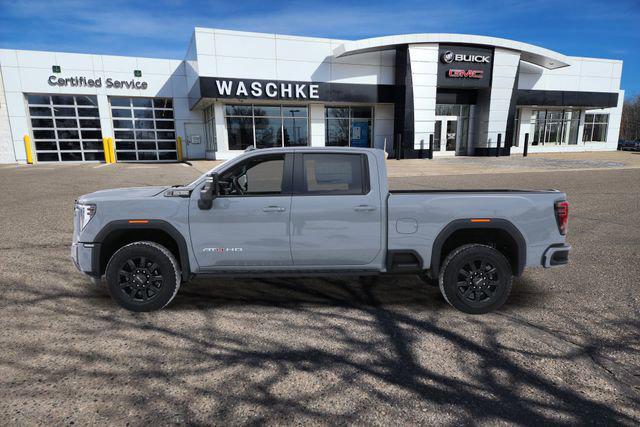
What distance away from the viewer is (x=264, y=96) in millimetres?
24828

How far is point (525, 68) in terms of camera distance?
31.4 metres

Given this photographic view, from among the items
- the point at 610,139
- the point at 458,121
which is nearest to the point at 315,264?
the point at 458,121

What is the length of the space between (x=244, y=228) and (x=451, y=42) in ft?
90.0

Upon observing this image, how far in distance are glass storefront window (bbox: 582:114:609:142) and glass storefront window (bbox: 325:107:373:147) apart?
24.0 m

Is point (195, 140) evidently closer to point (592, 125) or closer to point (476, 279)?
point (476, 279)

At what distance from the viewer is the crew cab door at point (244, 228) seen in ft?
12.6

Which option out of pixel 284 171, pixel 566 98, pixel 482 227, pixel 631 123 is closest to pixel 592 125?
pixel 566 98

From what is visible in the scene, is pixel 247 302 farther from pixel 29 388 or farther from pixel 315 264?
pixel 29 388

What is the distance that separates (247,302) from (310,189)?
1.45 metres

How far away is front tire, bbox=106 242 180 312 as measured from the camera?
12.7 ft

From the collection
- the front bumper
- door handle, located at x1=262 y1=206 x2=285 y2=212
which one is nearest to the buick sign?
door handle, located at x1=262 y1=206 x2=285 y2=212

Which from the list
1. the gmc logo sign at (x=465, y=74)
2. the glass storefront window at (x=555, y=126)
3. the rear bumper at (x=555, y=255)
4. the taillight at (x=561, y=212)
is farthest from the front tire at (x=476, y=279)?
the glass storefront window at (x=555, y=126)

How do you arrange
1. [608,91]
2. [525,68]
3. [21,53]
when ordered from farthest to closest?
[608,91]
[525,68]
[21,53]

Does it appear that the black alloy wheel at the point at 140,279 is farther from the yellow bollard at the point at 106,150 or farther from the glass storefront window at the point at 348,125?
the yellow bollard at the point at 106,150
